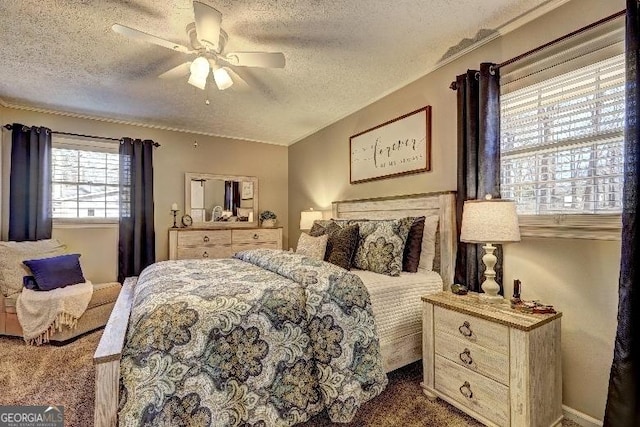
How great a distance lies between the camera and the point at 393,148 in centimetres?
313

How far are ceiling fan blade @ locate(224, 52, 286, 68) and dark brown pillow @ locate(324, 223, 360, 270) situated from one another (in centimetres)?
141

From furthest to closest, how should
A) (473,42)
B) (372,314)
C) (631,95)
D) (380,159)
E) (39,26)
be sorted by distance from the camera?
(380,159)
(473,42)
(39,26)
(372,314)
(631,95)

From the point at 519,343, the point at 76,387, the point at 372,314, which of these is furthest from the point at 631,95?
the point at 76,387

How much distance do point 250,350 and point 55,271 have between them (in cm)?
279

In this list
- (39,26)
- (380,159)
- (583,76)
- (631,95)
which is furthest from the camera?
(380,159)

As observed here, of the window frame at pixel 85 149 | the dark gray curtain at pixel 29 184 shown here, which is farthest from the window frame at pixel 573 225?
the dark gray curtain at pixel 29 184

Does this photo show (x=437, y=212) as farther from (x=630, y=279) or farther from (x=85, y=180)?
(x=85, y=180)

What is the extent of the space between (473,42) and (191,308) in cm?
262

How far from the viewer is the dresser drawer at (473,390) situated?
1606 millimetres

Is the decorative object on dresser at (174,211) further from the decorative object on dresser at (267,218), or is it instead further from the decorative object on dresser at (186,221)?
the decorative object on dresser at (267,218)

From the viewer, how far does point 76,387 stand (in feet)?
7.00

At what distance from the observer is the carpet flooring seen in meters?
1.79

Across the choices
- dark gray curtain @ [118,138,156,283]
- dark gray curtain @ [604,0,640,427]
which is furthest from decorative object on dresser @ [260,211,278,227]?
dark gray curtain @ [604,0,640,427]

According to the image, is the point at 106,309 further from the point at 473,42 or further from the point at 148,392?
the point at 473,42
